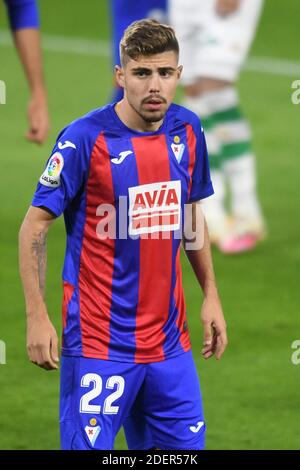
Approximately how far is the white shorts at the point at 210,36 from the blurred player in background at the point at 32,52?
2.50 meters

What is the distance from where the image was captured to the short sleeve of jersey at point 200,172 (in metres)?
5.43

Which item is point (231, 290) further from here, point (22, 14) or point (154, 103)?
point (154, 103)

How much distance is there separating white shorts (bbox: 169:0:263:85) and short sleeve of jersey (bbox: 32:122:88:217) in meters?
4.83

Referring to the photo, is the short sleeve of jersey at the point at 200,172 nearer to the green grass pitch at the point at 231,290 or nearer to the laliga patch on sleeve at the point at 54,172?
the laliga patch on sleeve at the point at 54,172

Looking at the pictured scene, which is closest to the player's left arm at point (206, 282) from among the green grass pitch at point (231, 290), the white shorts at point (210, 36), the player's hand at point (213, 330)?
the player's hand at point (213, 330)

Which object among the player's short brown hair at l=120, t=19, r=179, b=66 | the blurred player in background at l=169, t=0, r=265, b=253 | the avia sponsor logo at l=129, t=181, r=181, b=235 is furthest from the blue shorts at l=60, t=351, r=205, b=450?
the blurred player in background at l=169, t=0, r=265, b=253

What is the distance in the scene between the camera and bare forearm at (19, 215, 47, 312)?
5102 millimetres

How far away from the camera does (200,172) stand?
5469mm

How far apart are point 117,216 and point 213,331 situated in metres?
0.59

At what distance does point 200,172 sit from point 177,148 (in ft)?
0.59

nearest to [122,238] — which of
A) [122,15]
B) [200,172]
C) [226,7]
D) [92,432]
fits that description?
[200,172]

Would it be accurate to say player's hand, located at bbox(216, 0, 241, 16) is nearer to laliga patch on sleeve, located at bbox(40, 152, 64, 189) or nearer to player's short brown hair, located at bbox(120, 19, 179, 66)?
player's short brown hair, located at bbox(120, 19, 179, 66)

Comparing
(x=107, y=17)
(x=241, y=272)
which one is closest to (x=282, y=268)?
(x=241, y=272)

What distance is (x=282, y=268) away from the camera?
9.56 m
